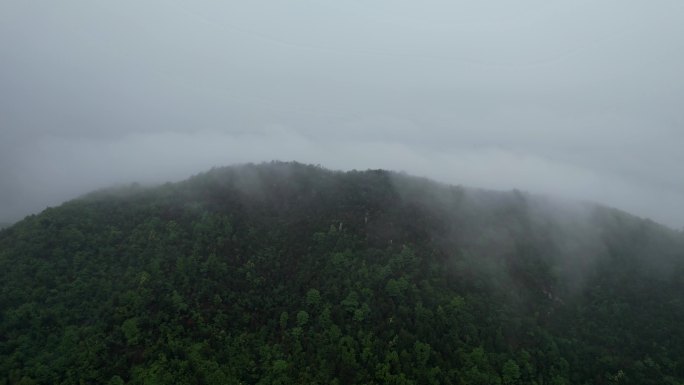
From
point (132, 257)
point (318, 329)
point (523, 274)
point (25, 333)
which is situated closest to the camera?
point (25, 333)

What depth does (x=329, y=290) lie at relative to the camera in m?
119

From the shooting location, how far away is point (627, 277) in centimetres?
13825

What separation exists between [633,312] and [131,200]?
15419 cm

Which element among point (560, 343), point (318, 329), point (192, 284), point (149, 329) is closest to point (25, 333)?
point (149, 329)

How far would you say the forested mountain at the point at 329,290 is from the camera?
101 m

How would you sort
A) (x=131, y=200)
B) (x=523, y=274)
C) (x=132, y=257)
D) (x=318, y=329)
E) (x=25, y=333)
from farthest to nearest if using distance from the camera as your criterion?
(x=131, y=200), (x=523, y=274), (x=132, y=257), (x=318, y=329), (x=25, y=333)

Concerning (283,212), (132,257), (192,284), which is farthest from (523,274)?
(132,257)

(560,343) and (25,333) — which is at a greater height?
(25,333)

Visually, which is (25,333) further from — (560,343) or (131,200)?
(560,343)

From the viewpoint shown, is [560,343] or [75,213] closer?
[560,343]

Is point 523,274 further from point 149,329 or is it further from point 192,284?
point 149,329

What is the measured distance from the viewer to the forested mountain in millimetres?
101312

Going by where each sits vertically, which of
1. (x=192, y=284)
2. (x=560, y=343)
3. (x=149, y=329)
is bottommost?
(x=560, y=343)

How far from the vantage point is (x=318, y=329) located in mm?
111125
